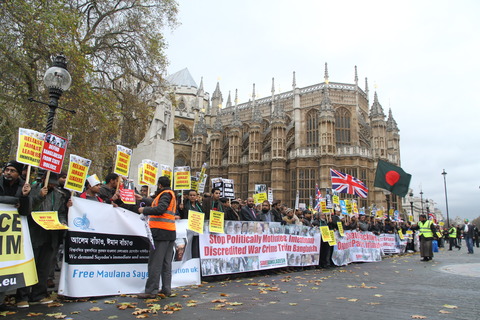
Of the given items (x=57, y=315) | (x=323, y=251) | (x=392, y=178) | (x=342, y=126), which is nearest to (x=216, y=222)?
(x=57, y=315)

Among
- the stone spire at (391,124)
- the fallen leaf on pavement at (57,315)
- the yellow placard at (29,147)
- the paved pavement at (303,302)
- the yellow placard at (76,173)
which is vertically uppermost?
the stone spire at (391,124)

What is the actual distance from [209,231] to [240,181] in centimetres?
3482

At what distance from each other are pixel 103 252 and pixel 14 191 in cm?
166

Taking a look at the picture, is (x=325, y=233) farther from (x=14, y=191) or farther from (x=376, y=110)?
(x=376, y=110)

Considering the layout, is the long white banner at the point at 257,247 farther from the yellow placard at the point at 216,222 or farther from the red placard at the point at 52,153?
the red placard at the point at 52,153

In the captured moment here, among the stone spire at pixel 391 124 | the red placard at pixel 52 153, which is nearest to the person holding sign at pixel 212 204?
the red placard at pixel 52 153

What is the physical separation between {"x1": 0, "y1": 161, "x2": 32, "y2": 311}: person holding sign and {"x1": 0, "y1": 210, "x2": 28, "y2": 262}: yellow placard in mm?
125

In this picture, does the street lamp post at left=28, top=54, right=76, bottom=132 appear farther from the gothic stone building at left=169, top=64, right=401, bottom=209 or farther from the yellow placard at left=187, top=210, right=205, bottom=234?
the gothic stone building at left=169, top=64, right=401, bottom=209

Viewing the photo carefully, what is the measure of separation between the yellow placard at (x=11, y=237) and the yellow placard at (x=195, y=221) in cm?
312

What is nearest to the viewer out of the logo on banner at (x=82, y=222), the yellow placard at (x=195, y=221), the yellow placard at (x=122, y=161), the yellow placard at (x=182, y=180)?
the logo on banner at (x=82, y=222)

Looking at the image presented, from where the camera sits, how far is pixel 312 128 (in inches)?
1547

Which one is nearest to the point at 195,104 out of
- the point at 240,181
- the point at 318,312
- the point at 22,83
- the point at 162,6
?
the point at 240,181

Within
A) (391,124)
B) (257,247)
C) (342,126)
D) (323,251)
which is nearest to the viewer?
(257,247)

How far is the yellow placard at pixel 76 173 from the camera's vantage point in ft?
17.3
